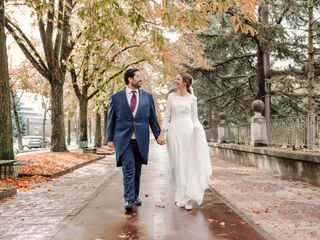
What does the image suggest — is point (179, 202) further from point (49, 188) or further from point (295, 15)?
point (295, 15)

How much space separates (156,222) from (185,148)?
167 cm

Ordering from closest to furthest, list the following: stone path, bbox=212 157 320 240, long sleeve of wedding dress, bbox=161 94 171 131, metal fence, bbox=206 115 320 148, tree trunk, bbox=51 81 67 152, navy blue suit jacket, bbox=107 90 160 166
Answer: stone path, bbox=212 157 320 240, navy blue suit jacket, bbox=107 90 160 166, long sleeve of wedding dress, bbox=161 94 171 131, metal fence, bbox=206 115 320 148, tree trunk, bbox=51 81 67 152

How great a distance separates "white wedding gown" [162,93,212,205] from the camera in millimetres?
7430

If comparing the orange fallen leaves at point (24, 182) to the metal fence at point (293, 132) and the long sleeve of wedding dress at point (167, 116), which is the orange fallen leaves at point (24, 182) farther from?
the metal fence at point (293, 132)

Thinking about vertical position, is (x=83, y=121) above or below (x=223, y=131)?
above

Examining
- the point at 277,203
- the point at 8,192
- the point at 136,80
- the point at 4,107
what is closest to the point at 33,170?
the point at 4,107

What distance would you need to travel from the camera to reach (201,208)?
7.45 meters

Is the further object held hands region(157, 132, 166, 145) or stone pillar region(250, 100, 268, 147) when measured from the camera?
stone pillar region(250, 100, 268, 147)

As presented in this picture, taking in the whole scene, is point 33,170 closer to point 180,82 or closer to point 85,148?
point 180,82

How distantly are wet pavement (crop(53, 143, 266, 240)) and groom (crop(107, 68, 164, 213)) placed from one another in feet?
1.71

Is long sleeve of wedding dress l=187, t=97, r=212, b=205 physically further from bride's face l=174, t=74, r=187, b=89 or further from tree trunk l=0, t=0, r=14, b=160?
tree trunk l=0, t=0, r=14, b=160

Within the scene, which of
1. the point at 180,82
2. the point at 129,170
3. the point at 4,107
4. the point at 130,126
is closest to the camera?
the point at 129,170

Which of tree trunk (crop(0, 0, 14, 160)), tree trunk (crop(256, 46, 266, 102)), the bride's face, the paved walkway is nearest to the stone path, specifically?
the paved walkway

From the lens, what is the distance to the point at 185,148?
7.52 meters
